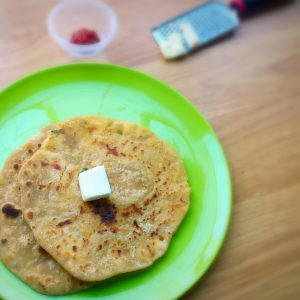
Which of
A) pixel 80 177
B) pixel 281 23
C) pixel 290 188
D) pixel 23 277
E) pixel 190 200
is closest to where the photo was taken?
pixel 23 277

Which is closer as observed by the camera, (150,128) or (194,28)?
(150,128)

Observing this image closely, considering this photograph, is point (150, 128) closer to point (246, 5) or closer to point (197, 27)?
point (197, 27)

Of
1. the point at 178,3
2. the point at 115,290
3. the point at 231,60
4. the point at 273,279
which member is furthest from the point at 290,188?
the point at 178,3

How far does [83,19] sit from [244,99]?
2.36 feet

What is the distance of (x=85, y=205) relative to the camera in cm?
124

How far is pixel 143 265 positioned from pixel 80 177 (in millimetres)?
311

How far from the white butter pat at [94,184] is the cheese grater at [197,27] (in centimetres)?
62

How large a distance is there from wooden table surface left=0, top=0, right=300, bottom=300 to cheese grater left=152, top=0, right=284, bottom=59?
4 cm

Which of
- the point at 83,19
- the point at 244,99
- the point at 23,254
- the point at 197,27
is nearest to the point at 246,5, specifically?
the point at 197,27

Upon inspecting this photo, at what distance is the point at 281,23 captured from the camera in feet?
6.02

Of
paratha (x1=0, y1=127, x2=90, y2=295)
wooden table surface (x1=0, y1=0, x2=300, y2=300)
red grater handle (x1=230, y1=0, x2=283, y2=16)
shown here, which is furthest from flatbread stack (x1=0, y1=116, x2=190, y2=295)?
red grater handle (x1=230, y1=0, x2=283, y2=16)

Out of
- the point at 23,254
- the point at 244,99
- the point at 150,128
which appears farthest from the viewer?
the point at 244,99

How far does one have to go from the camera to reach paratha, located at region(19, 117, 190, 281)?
118 centimetres

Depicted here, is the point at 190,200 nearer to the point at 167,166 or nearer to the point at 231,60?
the point at 167,166
